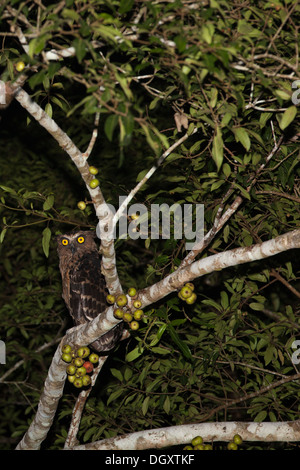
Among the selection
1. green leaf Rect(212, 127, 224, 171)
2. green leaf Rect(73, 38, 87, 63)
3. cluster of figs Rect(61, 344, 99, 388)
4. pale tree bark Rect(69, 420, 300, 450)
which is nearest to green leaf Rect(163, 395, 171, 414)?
pale tree bark Rect(69, 420, 300, 450)

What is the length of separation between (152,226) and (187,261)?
547 mm

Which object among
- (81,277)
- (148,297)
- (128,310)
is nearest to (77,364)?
(128,310)

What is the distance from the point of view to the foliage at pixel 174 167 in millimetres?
2049

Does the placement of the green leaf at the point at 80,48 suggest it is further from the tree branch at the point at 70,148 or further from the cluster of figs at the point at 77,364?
the cluster of figs at the point at 77,364

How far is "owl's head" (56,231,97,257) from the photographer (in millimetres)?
4512

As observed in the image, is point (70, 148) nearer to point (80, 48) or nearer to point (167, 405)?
point (80, 48)

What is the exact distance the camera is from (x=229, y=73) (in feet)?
6.93

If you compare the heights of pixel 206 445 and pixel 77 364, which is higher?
pixel 77 364

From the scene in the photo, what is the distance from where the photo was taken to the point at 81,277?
436cm

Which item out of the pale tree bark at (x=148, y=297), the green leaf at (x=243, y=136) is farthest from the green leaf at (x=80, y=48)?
the pale tree bark at (x=148, y=297)

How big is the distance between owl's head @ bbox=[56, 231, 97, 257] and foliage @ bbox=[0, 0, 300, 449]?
206mm

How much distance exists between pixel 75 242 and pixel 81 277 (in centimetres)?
33

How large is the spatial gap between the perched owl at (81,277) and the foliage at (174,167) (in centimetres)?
23

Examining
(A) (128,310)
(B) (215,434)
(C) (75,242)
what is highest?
(A) (128,310)
